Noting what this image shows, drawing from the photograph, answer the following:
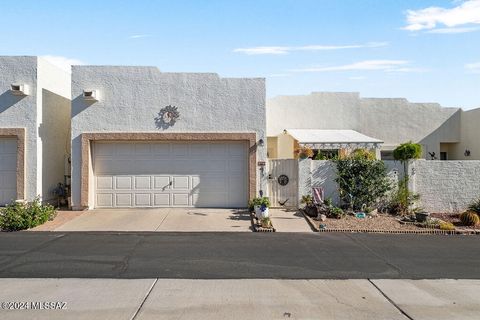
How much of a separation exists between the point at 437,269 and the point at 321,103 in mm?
14197

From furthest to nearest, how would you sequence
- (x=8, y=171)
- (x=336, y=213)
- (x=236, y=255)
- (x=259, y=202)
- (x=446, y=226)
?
(x=8, y=171) → (x=259, y=202) → (x=336, y=213) → (x=446, y=226) → (x=236, y=255)

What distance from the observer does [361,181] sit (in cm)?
1457

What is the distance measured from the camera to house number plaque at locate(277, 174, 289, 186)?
15445 mm

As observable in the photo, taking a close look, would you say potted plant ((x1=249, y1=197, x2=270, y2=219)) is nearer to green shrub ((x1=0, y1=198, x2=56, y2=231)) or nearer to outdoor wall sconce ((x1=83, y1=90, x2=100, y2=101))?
green shrub ((x1=0, y1=198, x2=56, y2=231))

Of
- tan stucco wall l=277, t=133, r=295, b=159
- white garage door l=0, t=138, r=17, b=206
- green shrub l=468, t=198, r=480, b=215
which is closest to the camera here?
green shrub l=468, t=198, r=480, b=215

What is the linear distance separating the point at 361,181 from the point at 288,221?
2993mm

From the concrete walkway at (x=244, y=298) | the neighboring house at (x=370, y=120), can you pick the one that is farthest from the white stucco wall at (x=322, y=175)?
the concrete walkway at (x=244, y=298)

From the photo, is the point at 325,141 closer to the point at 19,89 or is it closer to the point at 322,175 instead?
the point at 322,175

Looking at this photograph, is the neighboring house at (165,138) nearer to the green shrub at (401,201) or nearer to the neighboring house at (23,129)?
the neighboring house at (23,129)

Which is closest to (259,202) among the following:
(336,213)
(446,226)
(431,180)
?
(336,213)

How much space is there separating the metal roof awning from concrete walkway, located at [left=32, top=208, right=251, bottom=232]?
185 inches

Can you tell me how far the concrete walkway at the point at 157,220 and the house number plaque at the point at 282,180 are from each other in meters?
1.71

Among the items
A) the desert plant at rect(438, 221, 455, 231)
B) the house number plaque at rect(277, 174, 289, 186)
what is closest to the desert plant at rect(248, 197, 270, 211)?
the house number plaque at rect(277, 174, 289, 186)

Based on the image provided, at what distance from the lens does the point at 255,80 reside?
15383 mm
